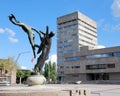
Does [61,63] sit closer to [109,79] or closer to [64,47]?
[64,47]

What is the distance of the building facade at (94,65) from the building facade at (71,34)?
3447 cm

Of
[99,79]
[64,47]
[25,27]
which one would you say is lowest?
[99,79]

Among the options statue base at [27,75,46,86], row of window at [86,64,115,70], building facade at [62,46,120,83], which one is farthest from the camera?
row of window at [86,64,115,70]

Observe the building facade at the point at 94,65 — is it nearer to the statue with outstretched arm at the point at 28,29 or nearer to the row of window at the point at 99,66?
the row of window at the point at 99,66

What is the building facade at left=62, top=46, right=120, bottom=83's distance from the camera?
225 ft

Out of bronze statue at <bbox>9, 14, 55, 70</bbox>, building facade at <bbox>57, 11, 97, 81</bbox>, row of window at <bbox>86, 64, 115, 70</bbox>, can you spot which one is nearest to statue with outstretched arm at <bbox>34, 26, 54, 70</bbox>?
bronze statue at <bbox>9, 14, 55, 70</bbox>

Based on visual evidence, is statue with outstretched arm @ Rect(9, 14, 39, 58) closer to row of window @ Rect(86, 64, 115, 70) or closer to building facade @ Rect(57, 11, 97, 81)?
row of window @ Rect(86, 64, 115, 70)

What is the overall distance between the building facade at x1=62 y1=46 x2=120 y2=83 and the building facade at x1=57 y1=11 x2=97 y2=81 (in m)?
34.5

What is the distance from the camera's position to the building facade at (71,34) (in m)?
120

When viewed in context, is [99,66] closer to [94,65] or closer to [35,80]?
[94,65]

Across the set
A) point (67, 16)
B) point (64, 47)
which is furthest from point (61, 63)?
point (67, 16)

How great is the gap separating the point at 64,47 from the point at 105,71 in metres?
54.9

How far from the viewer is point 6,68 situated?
66.1 meters

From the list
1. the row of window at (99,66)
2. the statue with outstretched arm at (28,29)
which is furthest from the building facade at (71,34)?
the statue with outstretched arm at (28,29)
